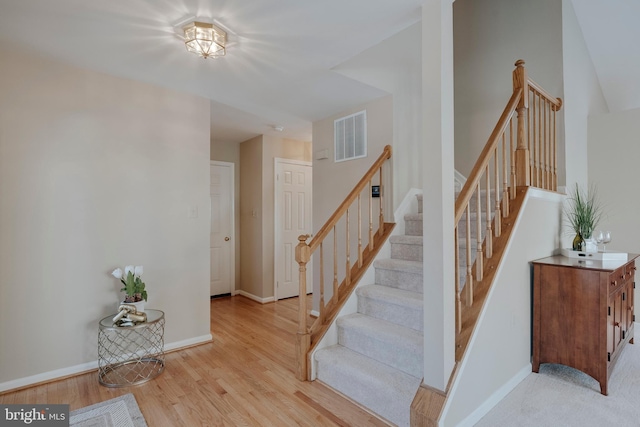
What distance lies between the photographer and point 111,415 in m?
1.99

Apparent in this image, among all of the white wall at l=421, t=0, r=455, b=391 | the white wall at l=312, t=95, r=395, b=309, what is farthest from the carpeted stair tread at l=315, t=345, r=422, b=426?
the white wall at l=312, t=95, r=395, b=309

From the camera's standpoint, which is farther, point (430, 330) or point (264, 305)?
point (264, 305)

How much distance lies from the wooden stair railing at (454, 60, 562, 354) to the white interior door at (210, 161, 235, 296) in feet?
11.5

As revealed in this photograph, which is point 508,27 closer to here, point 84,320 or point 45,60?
point 45,60

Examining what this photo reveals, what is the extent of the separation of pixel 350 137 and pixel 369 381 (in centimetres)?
240

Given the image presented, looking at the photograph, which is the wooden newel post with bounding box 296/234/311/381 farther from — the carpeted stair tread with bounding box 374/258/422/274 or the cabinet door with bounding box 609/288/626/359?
the cabinet door with bounding box 609/288/626/359

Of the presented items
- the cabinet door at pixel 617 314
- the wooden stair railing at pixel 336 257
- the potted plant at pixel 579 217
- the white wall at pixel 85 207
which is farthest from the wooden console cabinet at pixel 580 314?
the white wall at pixel 85 207

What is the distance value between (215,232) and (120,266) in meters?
2.30

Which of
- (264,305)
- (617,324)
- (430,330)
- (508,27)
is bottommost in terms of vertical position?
(264,305)

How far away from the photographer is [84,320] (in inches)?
100

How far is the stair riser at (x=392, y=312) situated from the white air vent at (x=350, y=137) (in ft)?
5.06

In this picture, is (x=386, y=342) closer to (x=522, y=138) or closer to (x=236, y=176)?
(x=522, y=138)

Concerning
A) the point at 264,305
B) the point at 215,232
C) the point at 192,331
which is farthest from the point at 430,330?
the point at 215,232

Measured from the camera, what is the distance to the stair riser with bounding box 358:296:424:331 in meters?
2.31
